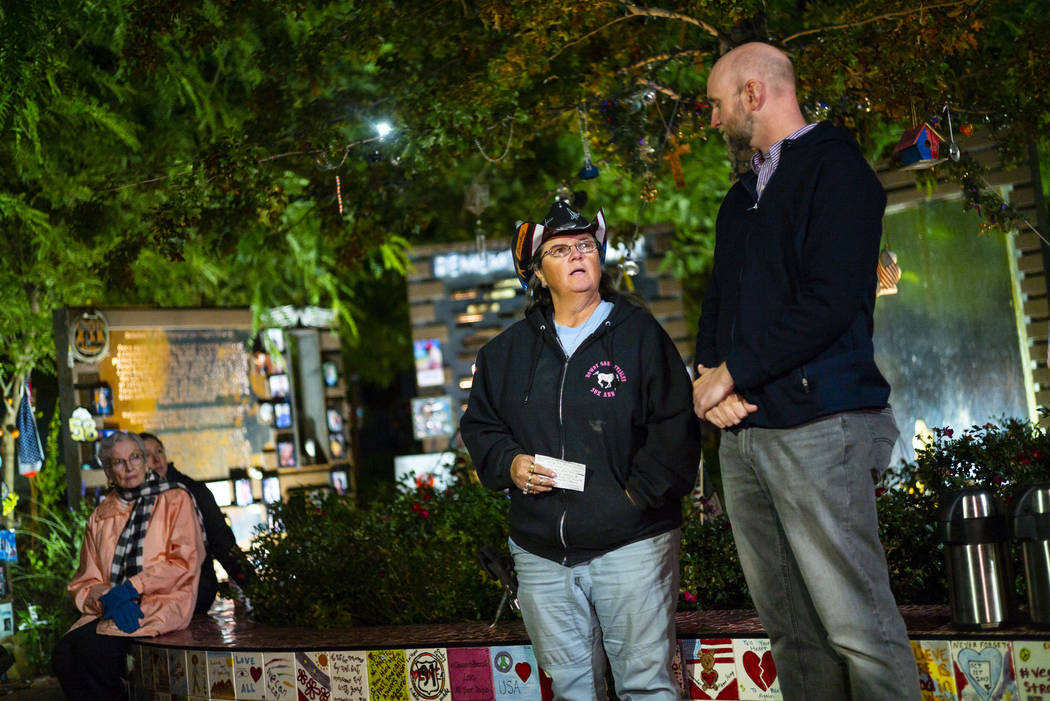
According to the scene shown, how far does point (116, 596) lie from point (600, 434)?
4031 millimetres

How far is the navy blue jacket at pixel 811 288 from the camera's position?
3221 mm

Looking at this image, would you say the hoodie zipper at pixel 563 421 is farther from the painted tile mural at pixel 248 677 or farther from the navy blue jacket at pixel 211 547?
the navy blue jacket at pixel 211 547

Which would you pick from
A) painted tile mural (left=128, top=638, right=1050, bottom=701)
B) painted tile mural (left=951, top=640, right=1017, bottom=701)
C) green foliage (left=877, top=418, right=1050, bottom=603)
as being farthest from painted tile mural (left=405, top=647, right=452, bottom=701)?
painted tile mural (left=951, top=640, right=1017, bottom=701)

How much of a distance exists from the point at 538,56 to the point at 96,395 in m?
7.20

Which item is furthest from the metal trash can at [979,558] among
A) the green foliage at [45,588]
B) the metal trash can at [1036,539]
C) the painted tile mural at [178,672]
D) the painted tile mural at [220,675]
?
the green foliage at [45,588]

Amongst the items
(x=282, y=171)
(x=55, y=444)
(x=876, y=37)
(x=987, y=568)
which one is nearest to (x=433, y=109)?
(x=282, y=171)

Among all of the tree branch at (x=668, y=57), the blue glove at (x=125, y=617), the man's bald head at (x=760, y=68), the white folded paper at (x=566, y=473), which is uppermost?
the tree branch at (x=668, y=57)

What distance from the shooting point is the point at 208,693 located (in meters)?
6.43

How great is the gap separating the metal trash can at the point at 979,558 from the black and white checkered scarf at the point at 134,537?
4.76 metres

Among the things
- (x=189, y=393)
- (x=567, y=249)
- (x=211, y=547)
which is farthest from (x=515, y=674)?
(x=189, y=393)

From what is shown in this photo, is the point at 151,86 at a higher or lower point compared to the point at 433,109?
higher

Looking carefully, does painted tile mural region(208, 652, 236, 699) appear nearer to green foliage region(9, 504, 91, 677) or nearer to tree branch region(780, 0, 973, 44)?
green foliage region(9, 504, 91, 677)

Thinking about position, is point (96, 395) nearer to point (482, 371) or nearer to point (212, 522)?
point (212, 522)

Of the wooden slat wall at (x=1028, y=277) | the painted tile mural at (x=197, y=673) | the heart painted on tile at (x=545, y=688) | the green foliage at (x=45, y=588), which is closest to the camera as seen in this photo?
the heart painted on tile at (x=545, y=688)
